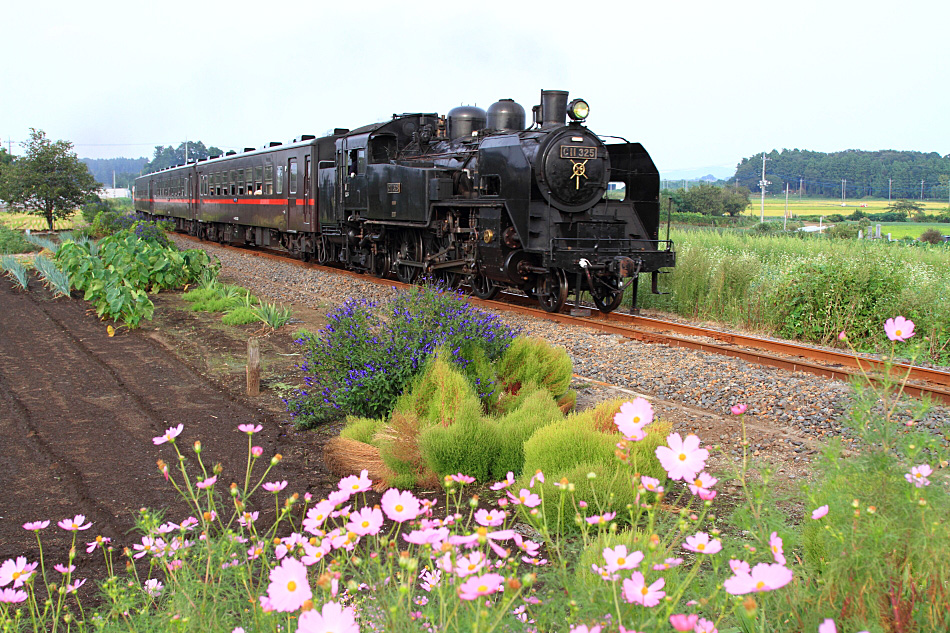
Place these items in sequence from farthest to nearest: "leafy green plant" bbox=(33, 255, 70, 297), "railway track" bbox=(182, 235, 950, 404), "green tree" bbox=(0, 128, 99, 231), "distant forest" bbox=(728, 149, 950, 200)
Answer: "distant forest" bbox=(728, 149, 950, 200), "green tree" bbox=(0, 128, 99, 231), "leafy green plant" bbox=(33, 255, 70, 297), "railway track" bbox=(182, 235, 950, 404)

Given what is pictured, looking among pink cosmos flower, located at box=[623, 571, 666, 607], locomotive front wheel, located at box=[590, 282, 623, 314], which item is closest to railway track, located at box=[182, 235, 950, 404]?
locomotive front wheel, located at box=[590, 282, 623, 314]

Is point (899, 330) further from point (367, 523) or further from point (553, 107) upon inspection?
point (553, 107)

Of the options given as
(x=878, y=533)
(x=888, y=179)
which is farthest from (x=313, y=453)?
(x=888, y=179)

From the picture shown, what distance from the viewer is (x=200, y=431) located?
18.6 feet

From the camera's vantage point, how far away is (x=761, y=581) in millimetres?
1570

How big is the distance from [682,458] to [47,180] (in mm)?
37856

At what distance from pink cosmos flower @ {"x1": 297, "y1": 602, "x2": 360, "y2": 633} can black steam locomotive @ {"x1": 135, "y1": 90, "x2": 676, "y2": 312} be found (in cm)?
957

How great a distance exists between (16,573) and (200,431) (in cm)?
379

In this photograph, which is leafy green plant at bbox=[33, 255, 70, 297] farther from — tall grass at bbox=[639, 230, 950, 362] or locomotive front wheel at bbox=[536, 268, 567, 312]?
tall grass at bbox=[639, 230, 950, 362]

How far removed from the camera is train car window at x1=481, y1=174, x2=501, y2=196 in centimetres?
1175

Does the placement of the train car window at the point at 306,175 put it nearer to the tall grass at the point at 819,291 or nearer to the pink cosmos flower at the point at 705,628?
the tall grass at the point at 819,291

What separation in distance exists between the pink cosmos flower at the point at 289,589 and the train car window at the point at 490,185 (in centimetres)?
1032

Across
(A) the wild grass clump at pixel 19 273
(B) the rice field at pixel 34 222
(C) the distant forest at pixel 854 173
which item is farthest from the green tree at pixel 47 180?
(C) the distant forest at pixel 854 173

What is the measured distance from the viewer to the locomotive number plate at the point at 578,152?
11.2 meters
